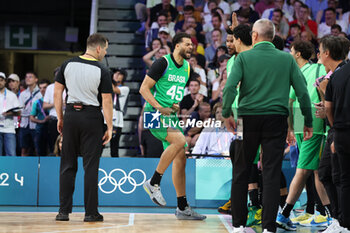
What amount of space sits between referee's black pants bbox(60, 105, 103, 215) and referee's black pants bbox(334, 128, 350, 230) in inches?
102

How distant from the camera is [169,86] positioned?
680 cm

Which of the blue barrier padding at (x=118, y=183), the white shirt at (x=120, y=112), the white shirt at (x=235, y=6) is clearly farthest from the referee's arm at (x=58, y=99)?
the white shirt at (x=235, y=6)

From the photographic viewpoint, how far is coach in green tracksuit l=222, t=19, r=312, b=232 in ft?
16.6

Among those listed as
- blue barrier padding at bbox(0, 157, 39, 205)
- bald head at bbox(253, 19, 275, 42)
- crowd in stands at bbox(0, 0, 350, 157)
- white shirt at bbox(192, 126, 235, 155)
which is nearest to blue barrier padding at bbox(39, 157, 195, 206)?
blue barrier padding at bbox(0, 157, 39, 205)

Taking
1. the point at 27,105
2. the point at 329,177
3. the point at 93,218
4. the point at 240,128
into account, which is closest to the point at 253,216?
the point at 329,177

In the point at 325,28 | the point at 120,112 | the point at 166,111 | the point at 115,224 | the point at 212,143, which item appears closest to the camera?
the point at 115,224

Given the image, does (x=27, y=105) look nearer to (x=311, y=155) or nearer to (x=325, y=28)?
(x=311, y=155)

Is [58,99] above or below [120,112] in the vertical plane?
above

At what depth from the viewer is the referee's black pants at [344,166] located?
4.98 m

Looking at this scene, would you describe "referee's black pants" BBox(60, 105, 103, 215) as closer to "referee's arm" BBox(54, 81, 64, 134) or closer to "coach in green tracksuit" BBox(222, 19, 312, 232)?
"referee's arm" BBox(54, 81, 64, 134)

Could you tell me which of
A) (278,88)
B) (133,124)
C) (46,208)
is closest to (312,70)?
(278,88)

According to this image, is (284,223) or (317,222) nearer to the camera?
(284,223)

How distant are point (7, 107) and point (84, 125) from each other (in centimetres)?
372

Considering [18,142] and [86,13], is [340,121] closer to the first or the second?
[18,142]
